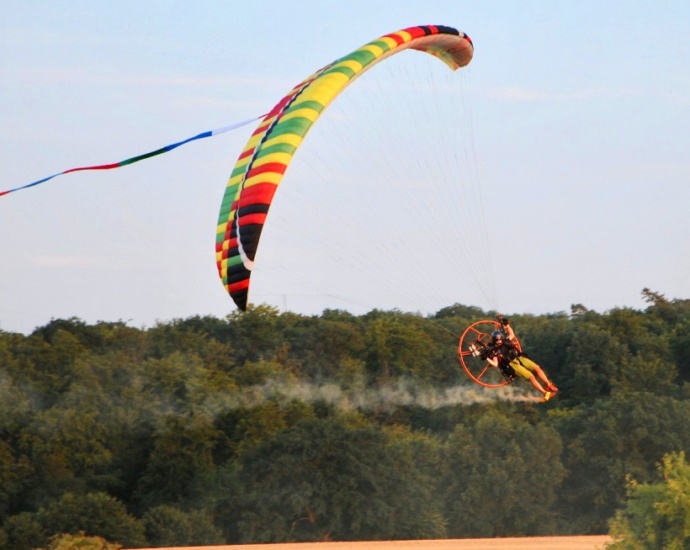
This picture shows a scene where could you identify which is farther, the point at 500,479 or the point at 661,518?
the point at 500,479

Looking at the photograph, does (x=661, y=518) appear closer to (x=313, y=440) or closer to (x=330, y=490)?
(x=330, y=490)

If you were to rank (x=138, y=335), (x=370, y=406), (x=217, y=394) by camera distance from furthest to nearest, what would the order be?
(x=138, y=335)
(x=370, y=406)
(x=217, y=394)

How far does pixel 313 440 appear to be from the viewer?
3550cm

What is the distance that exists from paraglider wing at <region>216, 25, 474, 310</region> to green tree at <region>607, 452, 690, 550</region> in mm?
10898

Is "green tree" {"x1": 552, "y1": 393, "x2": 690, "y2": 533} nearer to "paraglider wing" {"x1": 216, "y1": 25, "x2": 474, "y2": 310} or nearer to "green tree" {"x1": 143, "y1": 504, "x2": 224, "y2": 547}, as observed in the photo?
"green tree" {"x1": 143, "y1": 504, "x2": 224, "y2": 547}

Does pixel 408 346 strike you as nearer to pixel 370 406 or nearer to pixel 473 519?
pixel 370 406

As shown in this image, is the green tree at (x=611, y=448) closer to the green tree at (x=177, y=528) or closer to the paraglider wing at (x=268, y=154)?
the green tree at (x=177, y=528)

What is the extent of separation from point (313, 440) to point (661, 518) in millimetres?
12619

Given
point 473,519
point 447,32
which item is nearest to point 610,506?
point 473,519

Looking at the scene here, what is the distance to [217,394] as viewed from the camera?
128 feet

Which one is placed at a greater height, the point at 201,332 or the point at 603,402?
the point at 201,332

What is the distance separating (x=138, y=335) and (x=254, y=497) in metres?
12.5

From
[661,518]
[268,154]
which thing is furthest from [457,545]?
[268,154]

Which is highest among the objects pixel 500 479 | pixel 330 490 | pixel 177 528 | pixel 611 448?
pixel 611 448
